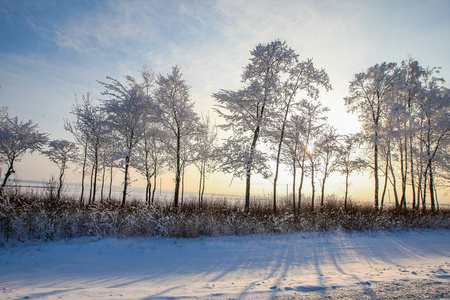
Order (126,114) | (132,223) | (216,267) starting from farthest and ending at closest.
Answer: (126,114)
(132,223)
(216,267)

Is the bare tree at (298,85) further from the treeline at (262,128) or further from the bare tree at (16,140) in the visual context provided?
the bare tree at (16,140)

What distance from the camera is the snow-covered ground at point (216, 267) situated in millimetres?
4043

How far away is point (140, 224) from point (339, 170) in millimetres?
17157

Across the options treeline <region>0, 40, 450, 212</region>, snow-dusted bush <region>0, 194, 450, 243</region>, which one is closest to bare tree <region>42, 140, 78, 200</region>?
treeline <region>0, 40, 450, 212</region>

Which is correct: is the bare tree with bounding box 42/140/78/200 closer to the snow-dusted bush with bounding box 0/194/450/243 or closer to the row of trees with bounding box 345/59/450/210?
the snow-dusted bush with bounding box 0/194/450/243

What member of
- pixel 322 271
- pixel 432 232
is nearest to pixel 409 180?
pixel 432 232

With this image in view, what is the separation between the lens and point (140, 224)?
29.4 feet

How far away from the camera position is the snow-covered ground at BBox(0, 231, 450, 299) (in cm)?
404

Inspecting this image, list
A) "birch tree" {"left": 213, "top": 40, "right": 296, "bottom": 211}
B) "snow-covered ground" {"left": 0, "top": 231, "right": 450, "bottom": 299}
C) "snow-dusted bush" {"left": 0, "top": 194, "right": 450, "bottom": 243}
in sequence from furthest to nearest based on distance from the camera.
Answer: "birch tree" {"left": 213, "top": 40, "right": 296, "bottom": 211}
"snow-dusted bush" {"left": 0, "top": 194, "right": 450, "bottom": 243}
"snow-covered ground" {"left": 0, "top": 231, "right": 450, "bottom": 299}

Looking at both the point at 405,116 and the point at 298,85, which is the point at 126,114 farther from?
the point at 405,116

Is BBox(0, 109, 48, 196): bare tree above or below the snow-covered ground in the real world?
above

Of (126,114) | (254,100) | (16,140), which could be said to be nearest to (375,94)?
(254,100)

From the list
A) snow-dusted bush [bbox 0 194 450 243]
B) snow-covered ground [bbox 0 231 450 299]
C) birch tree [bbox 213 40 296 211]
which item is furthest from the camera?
birch tree [bbox 213 40 296 211]

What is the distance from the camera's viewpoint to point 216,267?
5.88 m
